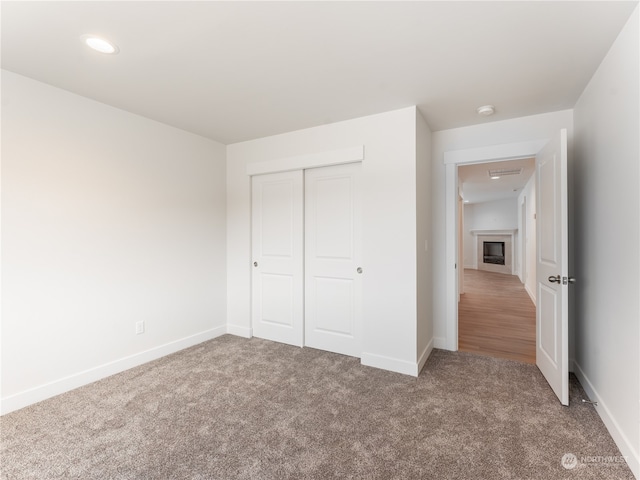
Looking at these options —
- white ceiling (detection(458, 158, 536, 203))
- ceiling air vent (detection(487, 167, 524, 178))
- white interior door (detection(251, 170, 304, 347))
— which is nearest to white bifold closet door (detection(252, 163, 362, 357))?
white interior door (detection(251, 170, 304, 347))

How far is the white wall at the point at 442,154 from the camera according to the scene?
117 inches

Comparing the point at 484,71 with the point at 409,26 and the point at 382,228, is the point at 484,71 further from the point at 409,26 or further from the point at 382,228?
the point at 382,228

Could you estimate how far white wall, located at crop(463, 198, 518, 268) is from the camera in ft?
31.2

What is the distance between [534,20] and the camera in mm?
1597

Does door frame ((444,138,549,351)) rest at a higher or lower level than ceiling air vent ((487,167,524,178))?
lower

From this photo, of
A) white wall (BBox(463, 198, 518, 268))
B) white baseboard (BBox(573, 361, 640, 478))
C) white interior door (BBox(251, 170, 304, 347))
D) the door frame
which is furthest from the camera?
white wall (BBox(463, 198, 518, 268))

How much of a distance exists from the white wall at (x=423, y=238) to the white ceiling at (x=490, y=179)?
170 cm

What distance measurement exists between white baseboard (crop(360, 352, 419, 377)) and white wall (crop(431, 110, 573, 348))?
80 cm

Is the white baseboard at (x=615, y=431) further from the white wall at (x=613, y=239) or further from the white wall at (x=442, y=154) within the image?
the white wall at (x=442, y=154)

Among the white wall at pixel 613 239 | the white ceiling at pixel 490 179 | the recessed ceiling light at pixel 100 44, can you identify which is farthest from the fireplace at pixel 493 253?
the recessed ceiling light at pixel 100 44

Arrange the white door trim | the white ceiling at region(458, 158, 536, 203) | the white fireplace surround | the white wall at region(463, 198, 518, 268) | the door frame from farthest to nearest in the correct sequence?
the white wall at region(463, 198, 518, 268) < the white fireplace surround < the white ceiling at region(458, 158, 536, 203) < the door frame < the white door trim

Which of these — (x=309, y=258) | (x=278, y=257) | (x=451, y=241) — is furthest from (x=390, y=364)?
(x=278, y=257)

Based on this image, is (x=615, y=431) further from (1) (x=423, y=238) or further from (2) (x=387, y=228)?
(2) (x=387, y=228)

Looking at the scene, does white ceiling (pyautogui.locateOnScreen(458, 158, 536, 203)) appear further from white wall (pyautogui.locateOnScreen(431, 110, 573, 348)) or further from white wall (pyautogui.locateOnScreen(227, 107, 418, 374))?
white wall (pyautogui.locateOnScreen(227, 107, 418, 374))
